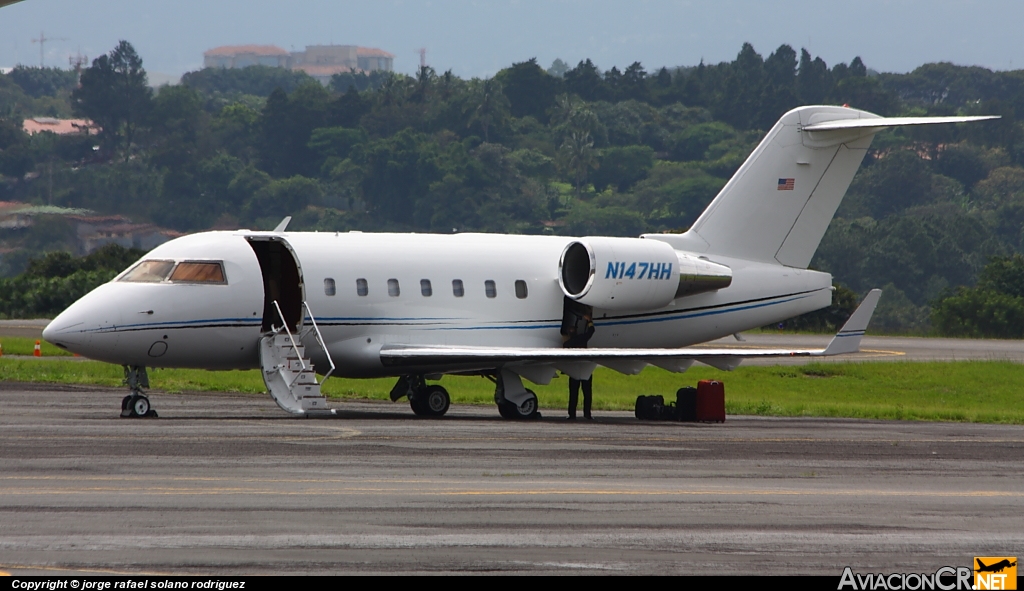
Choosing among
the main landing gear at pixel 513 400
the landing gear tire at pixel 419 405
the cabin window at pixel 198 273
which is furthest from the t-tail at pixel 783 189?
the cabin window at pixel 198 273

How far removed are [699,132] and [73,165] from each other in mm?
75006

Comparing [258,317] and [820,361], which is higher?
[258,317]

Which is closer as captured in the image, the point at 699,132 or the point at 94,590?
the point at 94,590

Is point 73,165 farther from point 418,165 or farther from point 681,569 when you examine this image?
point 681,569

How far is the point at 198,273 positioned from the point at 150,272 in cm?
83

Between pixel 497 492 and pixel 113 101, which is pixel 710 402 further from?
pixel 113 101

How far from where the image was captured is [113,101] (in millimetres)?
169625

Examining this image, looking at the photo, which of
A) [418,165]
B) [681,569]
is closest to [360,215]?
[418,165]

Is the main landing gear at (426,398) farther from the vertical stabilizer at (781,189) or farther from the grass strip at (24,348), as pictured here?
the grass strip at (24,348)

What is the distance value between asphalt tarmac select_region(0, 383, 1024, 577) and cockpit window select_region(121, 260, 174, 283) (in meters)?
2.65

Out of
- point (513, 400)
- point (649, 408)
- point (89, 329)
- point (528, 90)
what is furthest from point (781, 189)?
point (528, 90)

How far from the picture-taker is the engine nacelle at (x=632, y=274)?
29406 millimetres

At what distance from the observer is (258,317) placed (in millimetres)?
26281

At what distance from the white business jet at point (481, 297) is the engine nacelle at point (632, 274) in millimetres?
33
